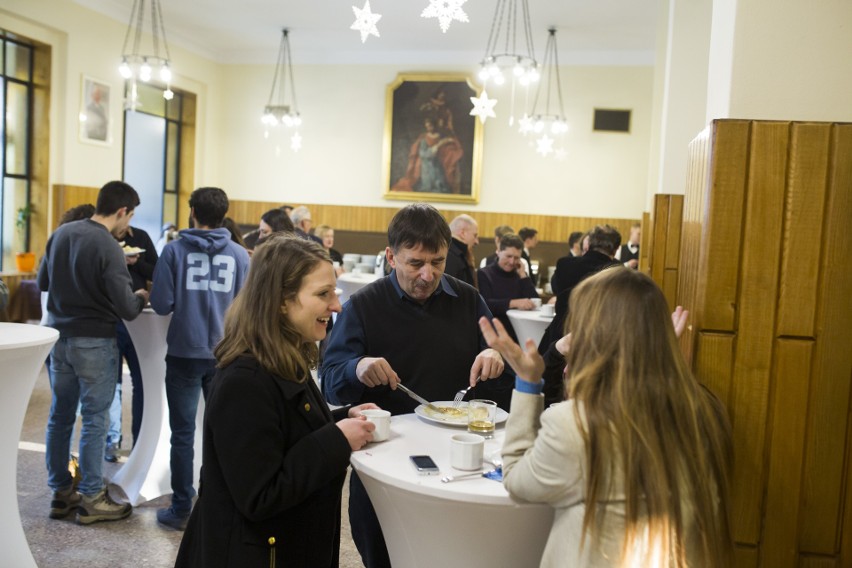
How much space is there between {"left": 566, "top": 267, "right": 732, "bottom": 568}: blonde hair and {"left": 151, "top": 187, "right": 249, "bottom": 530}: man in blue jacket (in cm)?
271

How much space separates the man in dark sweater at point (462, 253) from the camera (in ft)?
17.0

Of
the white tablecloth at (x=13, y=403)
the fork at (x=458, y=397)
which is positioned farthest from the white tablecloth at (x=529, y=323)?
the white tablecloth at (x=13, y=403)

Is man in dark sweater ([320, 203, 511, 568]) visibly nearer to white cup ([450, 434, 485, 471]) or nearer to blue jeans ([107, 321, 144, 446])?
white cup ([450, 434, 485, 471])

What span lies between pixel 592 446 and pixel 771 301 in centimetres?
98

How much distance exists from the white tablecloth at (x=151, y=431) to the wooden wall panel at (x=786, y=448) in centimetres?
303

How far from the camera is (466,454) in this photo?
195 cm

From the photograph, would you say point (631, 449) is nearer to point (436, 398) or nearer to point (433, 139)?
point (436, 398)

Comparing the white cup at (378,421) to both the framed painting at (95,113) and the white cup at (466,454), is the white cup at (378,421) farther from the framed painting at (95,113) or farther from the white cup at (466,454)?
the framed painting at (95,113)

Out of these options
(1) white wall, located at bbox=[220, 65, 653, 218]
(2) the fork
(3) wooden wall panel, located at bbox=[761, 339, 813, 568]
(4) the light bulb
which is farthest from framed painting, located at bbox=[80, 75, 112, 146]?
(3) wooden wall panel, located at bbox=[761, 339, 813, 568]

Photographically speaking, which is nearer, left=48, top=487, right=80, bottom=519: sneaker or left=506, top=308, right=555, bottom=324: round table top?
left=48, top=487, right=80, bottom=519: sneaker

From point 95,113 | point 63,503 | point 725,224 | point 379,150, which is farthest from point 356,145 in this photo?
point 725,224

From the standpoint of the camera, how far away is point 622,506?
1.54 m

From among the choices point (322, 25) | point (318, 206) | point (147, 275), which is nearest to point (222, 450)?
point (147, 275)

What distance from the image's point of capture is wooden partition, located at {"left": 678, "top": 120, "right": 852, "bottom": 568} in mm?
2135
